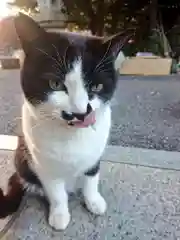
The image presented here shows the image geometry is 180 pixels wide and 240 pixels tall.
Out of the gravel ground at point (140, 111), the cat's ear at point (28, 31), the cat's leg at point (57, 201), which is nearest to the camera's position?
the cat's ear at point (28, 31)

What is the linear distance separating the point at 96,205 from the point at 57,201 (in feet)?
0.33

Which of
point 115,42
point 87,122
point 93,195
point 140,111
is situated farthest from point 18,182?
point 140,111

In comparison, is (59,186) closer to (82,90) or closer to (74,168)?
(74,168)

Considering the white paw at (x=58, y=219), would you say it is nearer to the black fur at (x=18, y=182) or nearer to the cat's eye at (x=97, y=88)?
the black fur at (x=18, y=182)

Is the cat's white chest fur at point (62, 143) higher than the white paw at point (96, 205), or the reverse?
the cat's white chest fur at point (62, 143)

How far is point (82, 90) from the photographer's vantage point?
59 cm

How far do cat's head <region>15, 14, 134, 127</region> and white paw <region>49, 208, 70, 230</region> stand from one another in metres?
0.26

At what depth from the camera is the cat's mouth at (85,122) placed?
2.02 feet

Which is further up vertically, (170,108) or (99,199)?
(99,199)

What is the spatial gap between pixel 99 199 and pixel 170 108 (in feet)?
2.99

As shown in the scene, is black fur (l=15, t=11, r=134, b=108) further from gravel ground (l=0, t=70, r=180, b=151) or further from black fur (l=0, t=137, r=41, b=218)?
gravel ground (l=0, t=70, r=180, b=151)

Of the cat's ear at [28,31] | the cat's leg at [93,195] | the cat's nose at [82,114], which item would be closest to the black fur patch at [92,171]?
the cat's leg at [93,195]

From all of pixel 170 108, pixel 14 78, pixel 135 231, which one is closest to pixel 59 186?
pixel 135 231

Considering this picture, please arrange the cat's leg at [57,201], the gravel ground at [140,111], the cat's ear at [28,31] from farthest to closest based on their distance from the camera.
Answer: the gravel ground at [140,111] → the cat's leg at [57,201] → the cat's ear at [28,31]
